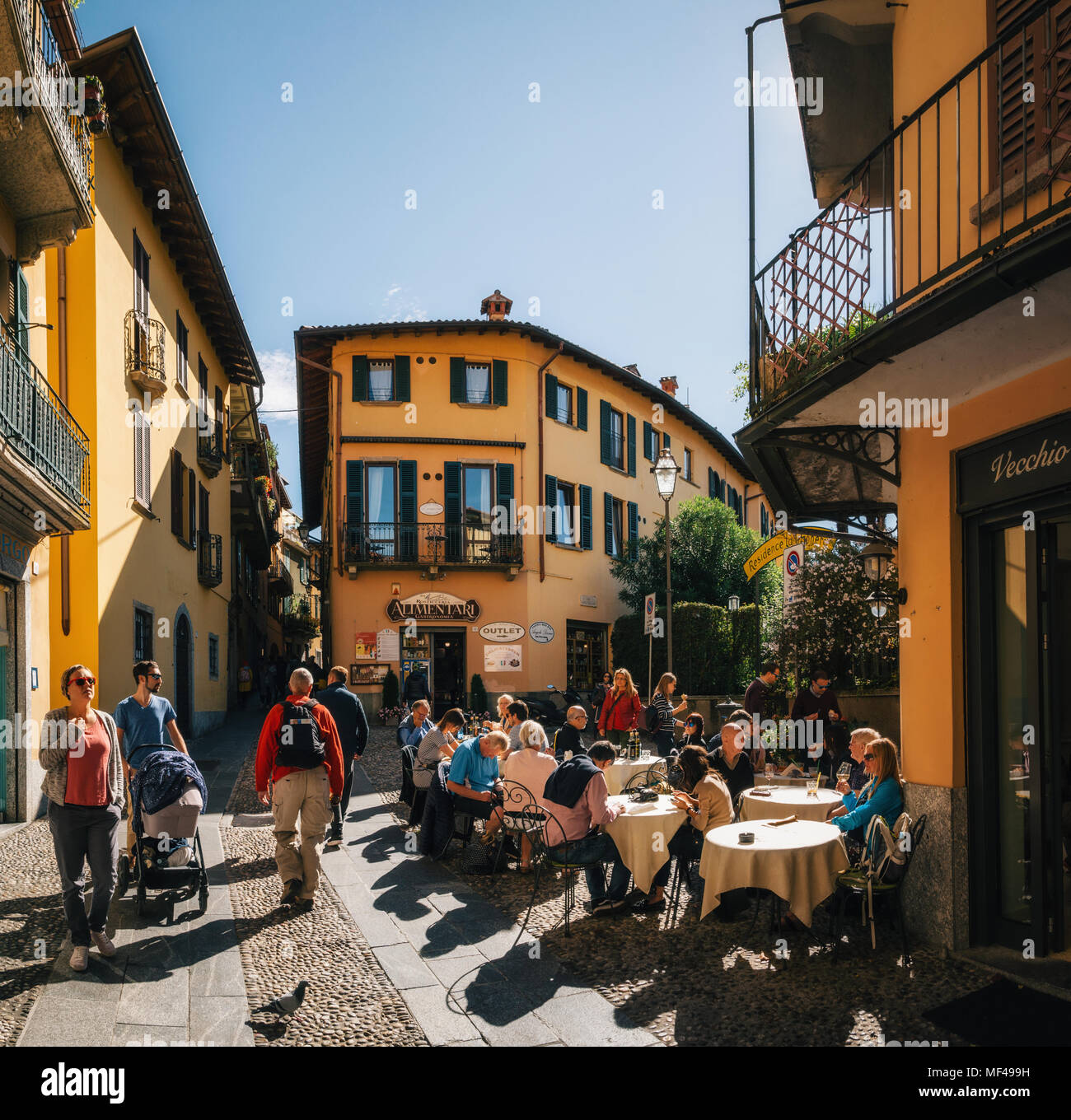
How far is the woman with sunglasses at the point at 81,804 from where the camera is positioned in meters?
5.87

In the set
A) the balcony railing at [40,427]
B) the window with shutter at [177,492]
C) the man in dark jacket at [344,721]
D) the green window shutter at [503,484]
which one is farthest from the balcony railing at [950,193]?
the green window shutter at [503,484]

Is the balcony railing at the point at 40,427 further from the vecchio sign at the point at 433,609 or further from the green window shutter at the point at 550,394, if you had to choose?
the green window shutter at the point at 550,394

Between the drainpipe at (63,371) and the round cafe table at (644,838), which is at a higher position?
the drainpipe at (63,371)

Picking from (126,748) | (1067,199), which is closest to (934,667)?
(1067,199)

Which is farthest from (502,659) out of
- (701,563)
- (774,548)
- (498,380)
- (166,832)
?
(166,832)

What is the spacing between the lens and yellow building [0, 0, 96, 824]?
9.80 metres

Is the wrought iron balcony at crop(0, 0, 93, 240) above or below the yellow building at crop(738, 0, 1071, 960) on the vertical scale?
above

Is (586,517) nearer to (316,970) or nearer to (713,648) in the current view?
(713,648)

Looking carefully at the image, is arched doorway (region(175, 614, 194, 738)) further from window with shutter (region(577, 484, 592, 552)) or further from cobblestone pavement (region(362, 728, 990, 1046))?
cobblestone pavement (region(362, 728, 990, 1046))

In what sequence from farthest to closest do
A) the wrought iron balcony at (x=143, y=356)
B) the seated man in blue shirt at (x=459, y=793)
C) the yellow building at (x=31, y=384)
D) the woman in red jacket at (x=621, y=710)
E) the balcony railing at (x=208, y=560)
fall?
the balcony railing at (x=208, y=560) < the wrought iron balcony at (x=143, y=356) < the woman in red jacket at (x=621, y=710) < the yellow building at (x=31, y=384) < the seated man in blue shirt at (x=459, y=793)

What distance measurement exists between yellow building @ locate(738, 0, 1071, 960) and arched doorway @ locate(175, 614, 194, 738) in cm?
1525

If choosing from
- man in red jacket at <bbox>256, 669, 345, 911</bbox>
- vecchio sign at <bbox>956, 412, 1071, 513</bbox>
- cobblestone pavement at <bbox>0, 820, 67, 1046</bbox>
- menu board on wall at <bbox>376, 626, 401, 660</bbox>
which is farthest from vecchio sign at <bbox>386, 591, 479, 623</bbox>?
vecchio sign at <bbox>956, 412, 1071, 513</bbox>

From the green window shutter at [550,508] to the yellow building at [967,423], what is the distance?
20001 millimetres
